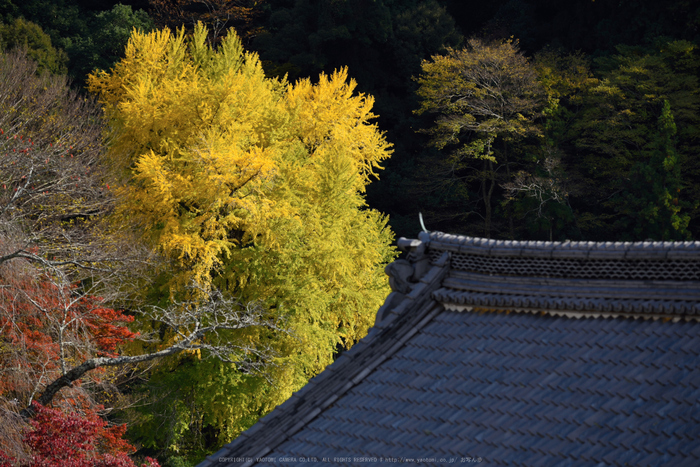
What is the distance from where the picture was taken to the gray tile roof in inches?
159

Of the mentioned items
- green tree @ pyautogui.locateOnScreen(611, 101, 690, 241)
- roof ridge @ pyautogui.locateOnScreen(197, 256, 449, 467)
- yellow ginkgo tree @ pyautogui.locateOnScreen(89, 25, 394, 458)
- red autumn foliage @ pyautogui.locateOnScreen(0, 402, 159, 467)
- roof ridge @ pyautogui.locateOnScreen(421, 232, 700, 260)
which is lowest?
red autumn foliage @ pyautogui.locateOnScreen(0, 402, 159, 467)

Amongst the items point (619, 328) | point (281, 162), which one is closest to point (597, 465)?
point (619, 328)

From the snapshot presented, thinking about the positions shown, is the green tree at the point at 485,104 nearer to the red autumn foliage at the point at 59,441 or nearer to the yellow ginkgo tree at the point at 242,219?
the yellow ginkgo tree at the point at 242,219

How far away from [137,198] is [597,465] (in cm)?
1336

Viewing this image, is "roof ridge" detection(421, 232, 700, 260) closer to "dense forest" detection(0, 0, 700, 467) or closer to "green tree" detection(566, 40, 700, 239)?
"dense forest" detection(0, 0, 700, 467)

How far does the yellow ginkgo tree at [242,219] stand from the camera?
47.9 ft

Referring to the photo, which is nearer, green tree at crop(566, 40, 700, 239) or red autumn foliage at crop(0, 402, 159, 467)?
red autumn foliage at crop(0, 402, 159, 467)

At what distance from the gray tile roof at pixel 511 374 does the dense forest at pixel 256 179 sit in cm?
604

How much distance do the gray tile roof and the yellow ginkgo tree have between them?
9.21 metres

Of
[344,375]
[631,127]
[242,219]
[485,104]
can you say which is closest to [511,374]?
[344,375]

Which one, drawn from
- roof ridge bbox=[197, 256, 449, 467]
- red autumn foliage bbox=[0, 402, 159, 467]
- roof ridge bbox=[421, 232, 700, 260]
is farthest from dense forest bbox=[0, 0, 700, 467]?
roof ridge bbox=[421, 232, 700, 260]

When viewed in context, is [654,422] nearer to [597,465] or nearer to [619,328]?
[597,465]

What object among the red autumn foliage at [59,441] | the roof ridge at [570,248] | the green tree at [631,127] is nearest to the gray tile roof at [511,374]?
the roof ridge at [570,248]

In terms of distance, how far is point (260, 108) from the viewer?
16641mm
